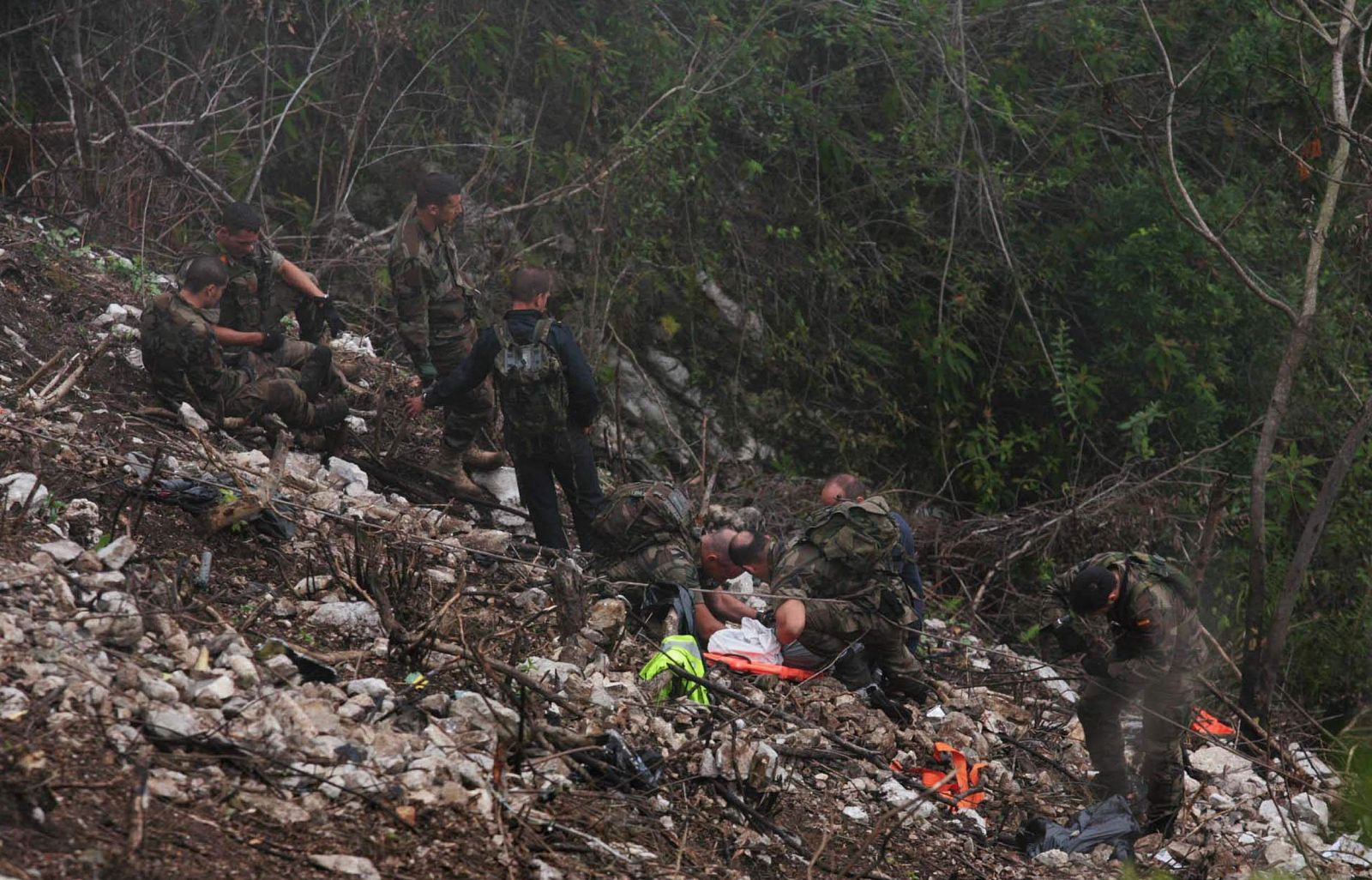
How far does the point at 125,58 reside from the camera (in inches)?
338

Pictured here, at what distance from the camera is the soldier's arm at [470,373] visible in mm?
6020

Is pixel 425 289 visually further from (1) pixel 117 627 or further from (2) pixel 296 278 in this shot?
(1) pixel 117 627

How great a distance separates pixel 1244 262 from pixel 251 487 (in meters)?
7.11

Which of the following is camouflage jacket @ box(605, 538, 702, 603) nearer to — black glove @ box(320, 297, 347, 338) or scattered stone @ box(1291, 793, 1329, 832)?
black glove @ box(320, 297, 347, 338)

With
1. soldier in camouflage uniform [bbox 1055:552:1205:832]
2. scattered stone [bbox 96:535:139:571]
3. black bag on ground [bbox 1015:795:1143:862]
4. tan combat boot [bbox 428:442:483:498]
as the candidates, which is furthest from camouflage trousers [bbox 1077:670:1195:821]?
scattered stone [bbox 96:535:139:571]

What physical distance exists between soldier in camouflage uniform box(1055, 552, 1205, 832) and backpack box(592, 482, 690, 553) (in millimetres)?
1693

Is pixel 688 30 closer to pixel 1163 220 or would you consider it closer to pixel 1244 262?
pixel 1163 220

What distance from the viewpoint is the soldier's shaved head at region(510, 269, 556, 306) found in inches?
233

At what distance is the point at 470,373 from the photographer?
611 centimetres

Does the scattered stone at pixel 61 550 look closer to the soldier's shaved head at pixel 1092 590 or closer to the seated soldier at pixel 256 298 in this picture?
the seated soldier at pixel 256 298

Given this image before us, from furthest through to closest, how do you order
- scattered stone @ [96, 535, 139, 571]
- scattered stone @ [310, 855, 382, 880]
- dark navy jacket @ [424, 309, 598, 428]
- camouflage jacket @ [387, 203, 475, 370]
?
camouflage jacket @ [387, 203, 475, 370] < dark navy jacket @ [424, 309, 598, 428] < scattered stone @ [96, 535, 139, 571] < scattered stone @ [310, 855, 382, 880]

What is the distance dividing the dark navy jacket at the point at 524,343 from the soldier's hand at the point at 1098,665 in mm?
2445

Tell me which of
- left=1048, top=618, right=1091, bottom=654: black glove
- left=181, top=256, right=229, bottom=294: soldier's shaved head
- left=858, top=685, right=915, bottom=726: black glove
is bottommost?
left=858, top=685, right=915, bottom=726: black glove

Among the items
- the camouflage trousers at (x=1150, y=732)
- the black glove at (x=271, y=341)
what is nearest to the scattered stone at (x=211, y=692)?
the black glove at (x=271, y=341)
